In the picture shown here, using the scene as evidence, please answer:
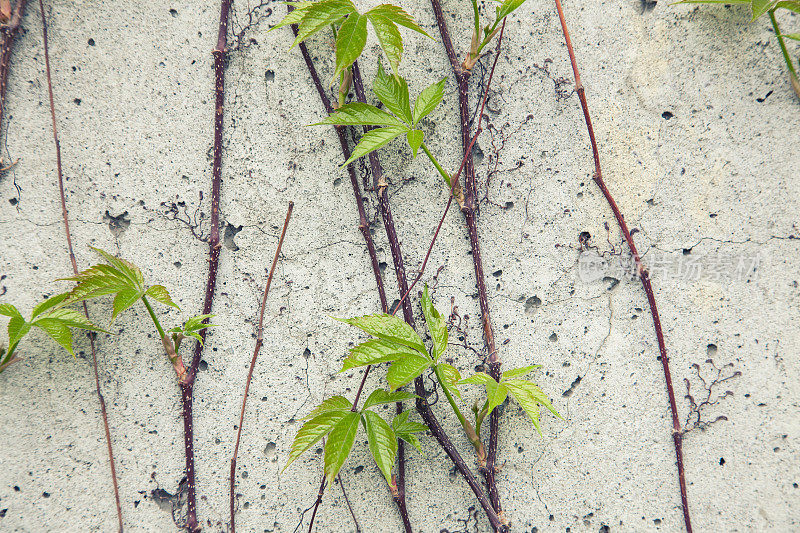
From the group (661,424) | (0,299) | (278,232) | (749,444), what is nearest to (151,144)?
(278,232)

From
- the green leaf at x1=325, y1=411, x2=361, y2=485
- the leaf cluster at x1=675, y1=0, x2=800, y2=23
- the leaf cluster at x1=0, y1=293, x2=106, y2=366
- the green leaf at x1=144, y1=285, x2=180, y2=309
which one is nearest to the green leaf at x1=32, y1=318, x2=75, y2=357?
the leaf cluster at x1=0, y1=293, x2=106, y2=366

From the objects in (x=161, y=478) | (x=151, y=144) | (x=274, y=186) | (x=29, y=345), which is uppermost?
(x=151, y=144)

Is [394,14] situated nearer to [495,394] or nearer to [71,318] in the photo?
[495,394]

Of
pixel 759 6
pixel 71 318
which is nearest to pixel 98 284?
pixel 71 318

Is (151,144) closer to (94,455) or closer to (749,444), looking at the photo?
(94,455)

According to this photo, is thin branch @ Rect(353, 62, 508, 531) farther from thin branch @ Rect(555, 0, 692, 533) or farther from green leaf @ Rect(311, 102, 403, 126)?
thin branch @ Rect(555, 0, 692, 533)

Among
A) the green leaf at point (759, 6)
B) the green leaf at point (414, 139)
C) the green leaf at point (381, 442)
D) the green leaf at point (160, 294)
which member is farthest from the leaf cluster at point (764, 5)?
the green leaf at point (160, 294)
